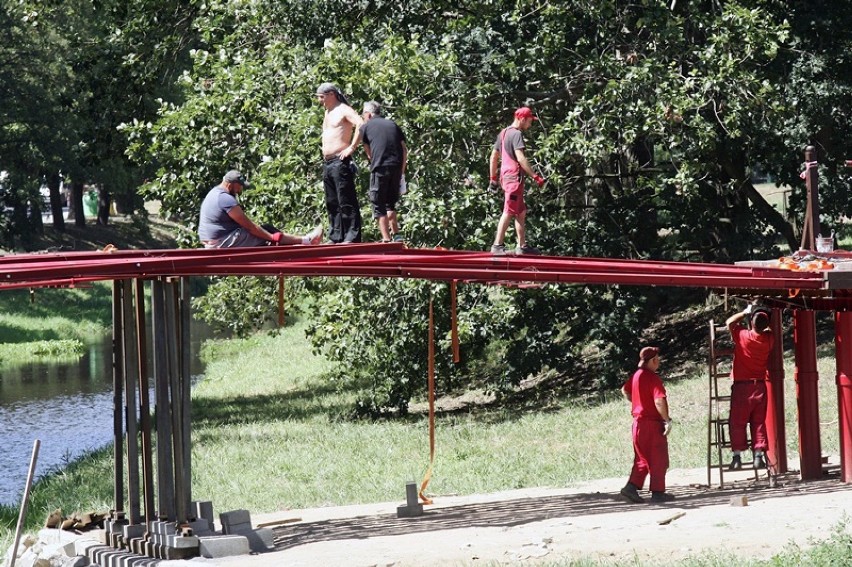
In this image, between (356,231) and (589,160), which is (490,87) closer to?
(589,160)

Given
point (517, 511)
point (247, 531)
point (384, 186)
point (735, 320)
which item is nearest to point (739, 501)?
point (517, 511)

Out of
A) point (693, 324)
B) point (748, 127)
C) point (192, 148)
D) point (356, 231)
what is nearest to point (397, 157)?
point (356, 231)

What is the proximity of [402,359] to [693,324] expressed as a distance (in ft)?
23.1

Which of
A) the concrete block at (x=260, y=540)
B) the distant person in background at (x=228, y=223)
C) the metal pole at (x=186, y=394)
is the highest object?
the distant person in background at (x=228, y=223)

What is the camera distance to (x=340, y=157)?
1507 centimetres

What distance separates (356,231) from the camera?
15.4 metres

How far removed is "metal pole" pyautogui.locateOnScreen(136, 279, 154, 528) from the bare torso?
290 cm

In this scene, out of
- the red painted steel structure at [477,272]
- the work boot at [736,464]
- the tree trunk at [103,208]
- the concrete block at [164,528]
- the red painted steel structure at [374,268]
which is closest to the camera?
the red painted steel structure at [374,268]

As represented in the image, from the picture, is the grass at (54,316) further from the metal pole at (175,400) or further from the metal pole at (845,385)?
the metal pole at (845,385)

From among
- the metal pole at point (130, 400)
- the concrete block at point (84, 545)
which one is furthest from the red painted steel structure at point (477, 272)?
the concrete block at point (84, 545)

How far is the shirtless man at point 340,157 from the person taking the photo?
15.0 metres

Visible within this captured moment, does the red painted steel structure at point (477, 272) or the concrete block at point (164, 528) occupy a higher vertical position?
the red painted steel structure at point (477, 272)

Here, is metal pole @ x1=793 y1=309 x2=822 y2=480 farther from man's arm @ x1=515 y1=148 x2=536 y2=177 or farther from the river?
the river

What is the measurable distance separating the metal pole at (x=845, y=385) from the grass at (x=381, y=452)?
268 cm
